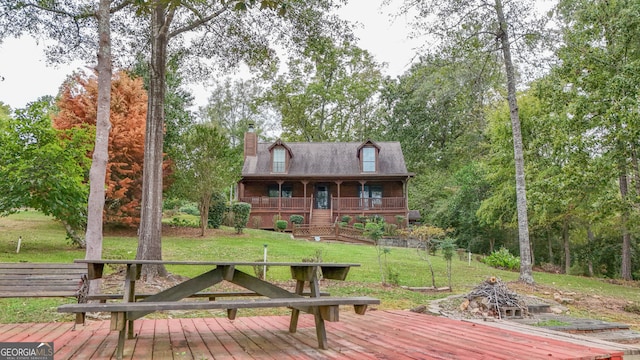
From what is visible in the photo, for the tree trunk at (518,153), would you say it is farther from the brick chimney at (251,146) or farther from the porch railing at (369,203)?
the brick chimney at (251,146)

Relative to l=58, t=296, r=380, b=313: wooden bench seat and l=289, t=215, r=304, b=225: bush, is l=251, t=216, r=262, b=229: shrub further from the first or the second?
l=58, t=296, r=380, b=313: wooden bench seat

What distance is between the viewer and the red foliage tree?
1477 cm

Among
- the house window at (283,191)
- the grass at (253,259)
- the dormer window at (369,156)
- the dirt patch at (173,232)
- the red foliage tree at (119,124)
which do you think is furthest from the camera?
the house window at (283,191)

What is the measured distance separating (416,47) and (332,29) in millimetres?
3307

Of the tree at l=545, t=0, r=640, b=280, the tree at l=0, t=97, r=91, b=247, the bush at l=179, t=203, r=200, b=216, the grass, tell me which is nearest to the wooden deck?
the grass

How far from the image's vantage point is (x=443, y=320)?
16.6ft

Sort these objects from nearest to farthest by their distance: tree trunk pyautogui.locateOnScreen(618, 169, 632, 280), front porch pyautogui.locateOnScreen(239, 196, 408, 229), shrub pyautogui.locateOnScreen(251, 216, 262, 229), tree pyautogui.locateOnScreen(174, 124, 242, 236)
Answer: tree trunk pyautogui.locateOnScreen(618, 169, 632, 280) < tree pyautogui.locateOnScreen(174, 124, 242, 236) < shrub pyautogui.locateOnScreen(251, 216, 262, 229) < front porch pyautogui.locateOnScreen(239, 196, 408, 229)

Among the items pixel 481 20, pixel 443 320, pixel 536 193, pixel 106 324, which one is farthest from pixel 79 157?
pixel 536 193

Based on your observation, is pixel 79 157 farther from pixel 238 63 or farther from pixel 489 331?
pixel 489 331

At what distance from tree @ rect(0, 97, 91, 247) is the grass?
137 cm

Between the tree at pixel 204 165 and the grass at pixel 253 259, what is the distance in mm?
1943

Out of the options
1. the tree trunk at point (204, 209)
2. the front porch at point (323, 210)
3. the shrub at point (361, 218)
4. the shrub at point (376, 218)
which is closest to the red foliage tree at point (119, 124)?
the tree trunk at point (204, 209)

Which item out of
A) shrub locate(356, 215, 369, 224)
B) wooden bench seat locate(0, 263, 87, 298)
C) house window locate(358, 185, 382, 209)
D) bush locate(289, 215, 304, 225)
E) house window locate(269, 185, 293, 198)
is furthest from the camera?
house window locate(269, 185, 293, 198)

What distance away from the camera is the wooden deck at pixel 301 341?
10.4 ft
